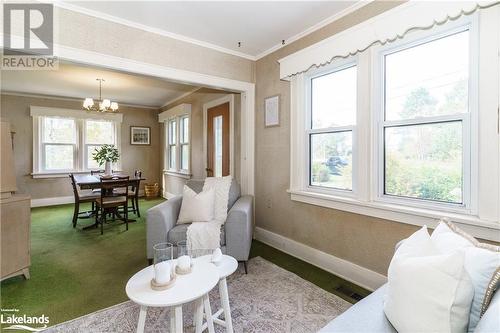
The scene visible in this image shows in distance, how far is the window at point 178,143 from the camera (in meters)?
5.71

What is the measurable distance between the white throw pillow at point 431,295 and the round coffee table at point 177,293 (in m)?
0.89

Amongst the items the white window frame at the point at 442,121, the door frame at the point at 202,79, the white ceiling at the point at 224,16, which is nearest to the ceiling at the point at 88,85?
the door frame at the point at 202,79

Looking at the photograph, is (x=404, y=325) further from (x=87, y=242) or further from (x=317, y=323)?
(x=87, y=242)

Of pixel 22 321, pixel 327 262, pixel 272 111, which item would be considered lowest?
pixel 22 321

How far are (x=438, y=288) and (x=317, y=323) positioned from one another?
3.64 ft

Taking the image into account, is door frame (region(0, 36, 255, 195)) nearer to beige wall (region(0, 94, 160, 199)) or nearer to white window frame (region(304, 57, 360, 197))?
white window frame (region(304, 57, 360, 197))

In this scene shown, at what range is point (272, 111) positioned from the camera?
10.4ft

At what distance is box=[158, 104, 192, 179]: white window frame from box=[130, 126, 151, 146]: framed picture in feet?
1.72

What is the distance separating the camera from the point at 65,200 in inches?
232

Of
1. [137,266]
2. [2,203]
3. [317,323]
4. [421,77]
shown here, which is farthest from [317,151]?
[2,203]

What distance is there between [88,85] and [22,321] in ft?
14.1

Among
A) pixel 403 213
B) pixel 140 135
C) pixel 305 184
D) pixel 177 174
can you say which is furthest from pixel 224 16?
pixel 140 135

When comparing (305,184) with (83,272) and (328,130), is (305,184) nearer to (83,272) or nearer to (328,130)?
(328,130)

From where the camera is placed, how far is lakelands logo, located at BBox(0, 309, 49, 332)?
5.70 feet
